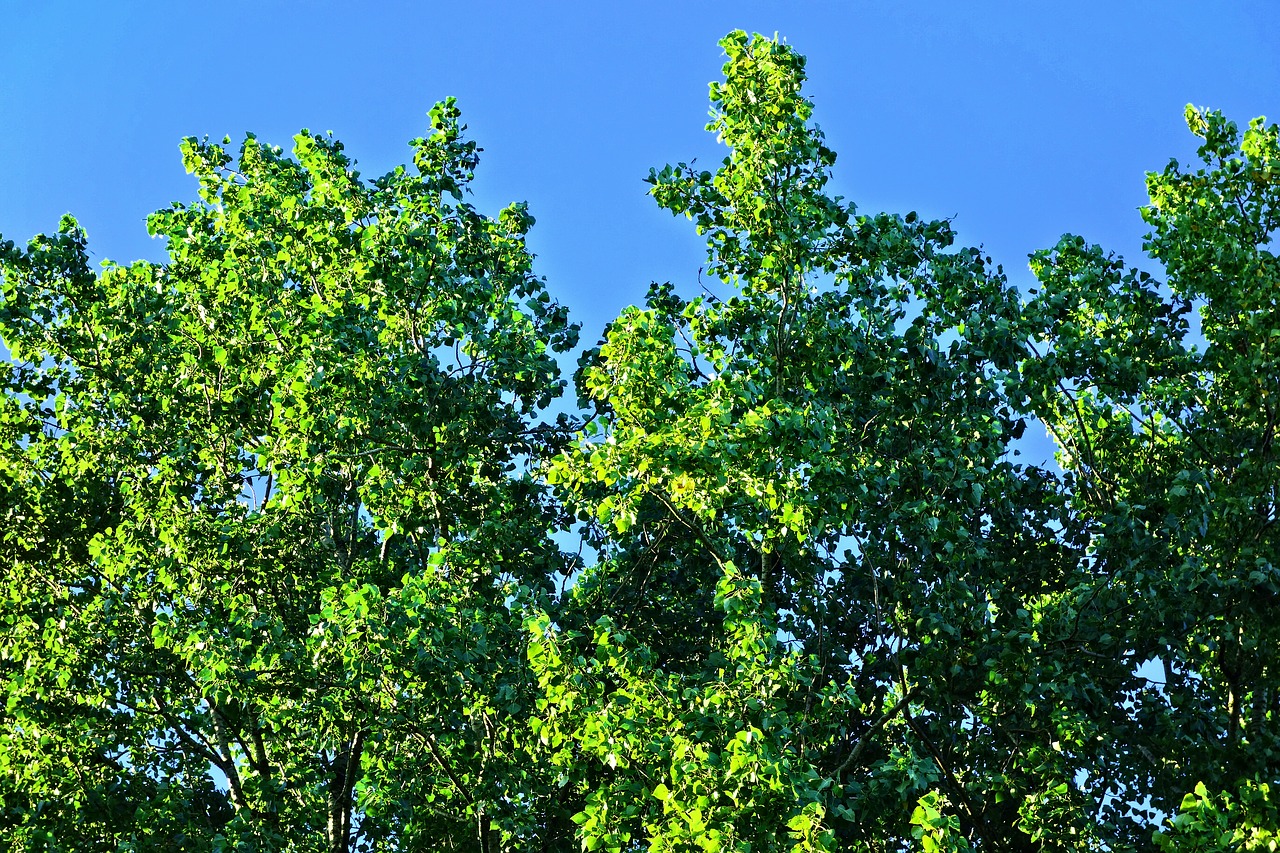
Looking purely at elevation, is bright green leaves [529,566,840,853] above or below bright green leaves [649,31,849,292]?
below

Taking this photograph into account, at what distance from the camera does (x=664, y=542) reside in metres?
15.2

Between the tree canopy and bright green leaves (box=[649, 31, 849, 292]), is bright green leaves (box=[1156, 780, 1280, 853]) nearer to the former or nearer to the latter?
the tree canopy

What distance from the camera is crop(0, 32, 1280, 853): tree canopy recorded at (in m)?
12.4

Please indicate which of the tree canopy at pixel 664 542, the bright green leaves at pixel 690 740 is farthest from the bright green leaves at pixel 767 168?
the bright green leaves at pixel 690 740

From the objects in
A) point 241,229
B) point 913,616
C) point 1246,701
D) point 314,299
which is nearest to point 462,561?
point 314,299

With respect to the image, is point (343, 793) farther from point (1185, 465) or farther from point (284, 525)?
point (1185, 465)

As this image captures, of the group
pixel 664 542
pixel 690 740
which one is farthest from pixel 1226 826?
pixel 664 542

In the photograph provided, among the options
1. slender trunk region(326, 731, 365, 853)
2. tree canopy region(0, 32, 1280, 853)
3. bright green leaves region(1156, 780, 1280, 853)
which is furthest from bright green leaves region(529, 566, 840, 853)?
slender trunk region(326, 731, 365, 853)

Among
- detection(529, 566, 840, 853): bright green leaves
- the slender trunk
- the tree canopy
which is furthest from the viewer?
the slender trunk

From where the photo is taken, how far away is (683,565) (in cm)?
1495

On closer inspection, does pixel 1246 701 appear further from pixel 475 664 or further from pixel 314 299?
pixel 314 299

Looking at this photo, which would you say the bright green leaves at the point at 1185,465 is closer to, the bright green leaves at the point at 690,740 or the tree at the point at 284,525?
the bright green leaves at the point at 690,740

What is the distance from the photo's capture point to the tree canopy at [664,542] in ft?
40.7

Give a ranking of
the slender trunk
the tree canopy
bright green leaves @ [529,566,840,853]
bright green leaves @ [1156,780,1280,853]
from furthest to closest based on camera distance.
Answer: the slender trunk
the tree canopy
bright green leaves @ [529,566,840,853]
bright green leaves @ [1156,780,1280,853]
